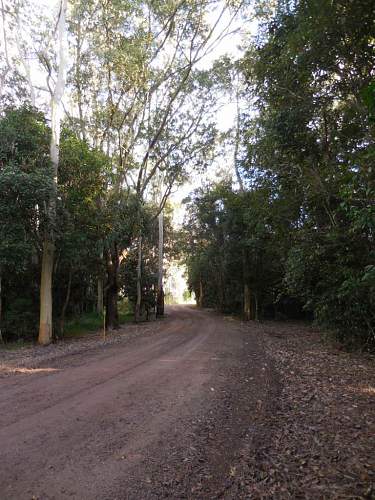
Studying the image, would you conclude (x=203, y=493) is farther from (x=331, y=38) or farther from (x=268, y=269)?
(x=268, y=269)

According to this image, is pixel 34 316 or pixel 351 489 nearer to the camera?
pixel 351 489

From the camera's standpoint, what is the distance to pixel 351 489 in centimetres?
356

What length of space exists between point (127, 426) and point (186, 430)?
2.61 ft

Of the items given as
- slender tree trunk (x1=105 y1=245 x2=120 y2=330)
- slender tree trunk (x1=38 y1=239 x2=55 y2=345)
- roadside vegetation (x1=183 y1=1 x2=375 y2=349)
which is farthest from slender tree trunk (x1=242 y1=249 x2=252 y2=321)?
slender tree trunk (x1=38 y1=239 x2=55 y2=345)

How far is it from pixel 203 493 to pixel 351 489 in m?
1.36

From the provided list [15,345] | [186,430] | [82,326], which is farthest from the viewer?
[82,326]

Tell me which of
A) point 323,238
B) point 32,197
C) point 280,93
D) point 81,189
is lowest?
point 323,238

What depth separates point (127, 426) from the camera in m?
5.23

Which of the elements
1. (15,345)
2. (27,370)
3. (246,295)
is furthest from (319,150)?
(246,295)

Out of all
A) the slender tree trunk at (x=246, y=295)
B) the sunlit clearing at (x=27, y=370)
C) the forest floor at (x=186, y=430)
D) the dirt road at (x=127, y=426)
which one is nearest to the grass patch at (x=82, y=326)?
the sunlit clearing at (x=27, y=370)

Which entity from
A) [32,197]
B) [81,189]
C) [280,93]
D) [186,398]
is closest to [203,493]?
[186,398]

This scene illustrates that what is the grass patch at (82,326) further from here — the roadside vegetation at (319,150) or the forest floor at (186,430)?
the roadside vegetation at (319,150)

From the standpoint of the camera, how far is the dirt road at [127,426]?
12.2 ft

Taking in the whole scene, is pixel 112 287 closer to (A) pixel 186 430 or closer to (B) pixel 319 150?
(B) pixel 319 150
